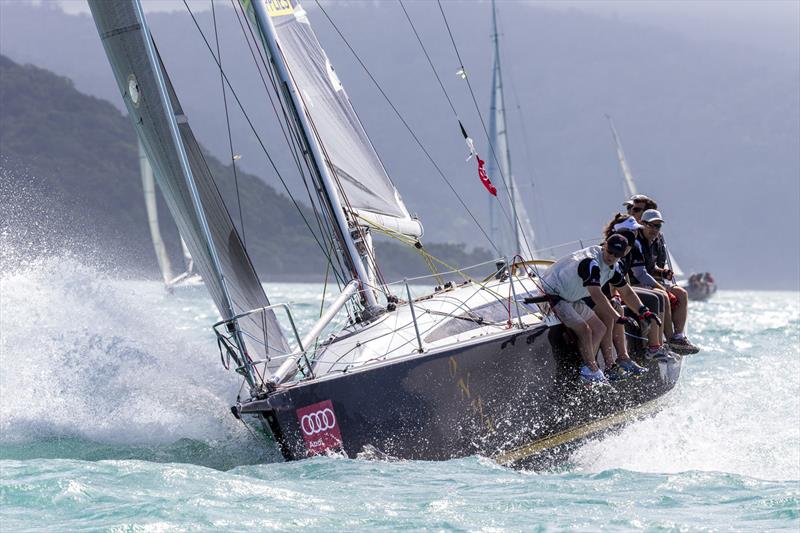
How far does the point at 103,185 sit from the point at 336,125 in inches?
3322

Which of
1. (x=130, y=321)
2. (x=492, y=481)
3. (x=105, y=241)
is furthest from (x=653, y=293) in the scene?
(x=105, y=241)

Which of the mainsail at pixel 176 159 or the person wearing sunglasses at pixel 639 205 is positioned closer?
the mainsail at pixel 176 159

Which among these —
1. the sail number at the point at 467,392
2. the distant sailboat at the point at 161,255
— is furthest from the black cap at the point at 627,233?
the distant sailboat at the point at 161,255

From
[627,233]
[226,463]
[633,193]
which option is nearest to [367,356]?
[226,463]

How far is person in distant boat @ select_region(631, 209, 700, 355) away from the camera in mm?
8758

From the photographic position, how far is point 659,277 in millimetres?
9047

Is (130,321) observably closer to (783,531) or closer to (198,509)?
(198,509)

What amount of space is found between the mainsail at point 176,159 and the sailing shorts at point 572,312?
79.7 inches

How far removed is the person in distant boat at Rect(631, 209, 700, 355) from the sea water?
1.86ft

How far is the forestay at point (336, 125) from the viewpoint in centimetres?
988

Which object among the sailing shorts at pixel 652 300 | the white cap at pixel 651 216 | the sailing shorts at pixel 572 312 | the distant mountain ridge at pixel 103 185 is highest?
the distant mountain ridge at pixel 103 185

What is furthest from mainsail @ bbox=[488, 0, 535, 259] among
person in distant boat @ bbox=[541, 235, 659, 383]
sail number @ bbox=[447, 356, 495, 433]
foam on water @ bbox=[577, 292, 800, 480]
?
sail number @ bbox=[447, 356, 495, 433]

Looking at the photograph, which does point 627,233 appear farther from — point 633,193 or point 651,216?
point 633,193

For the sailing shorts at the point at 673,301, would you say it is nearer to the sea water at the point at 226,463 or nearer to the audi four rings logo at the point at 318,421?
the sea water at the point at 226,463
